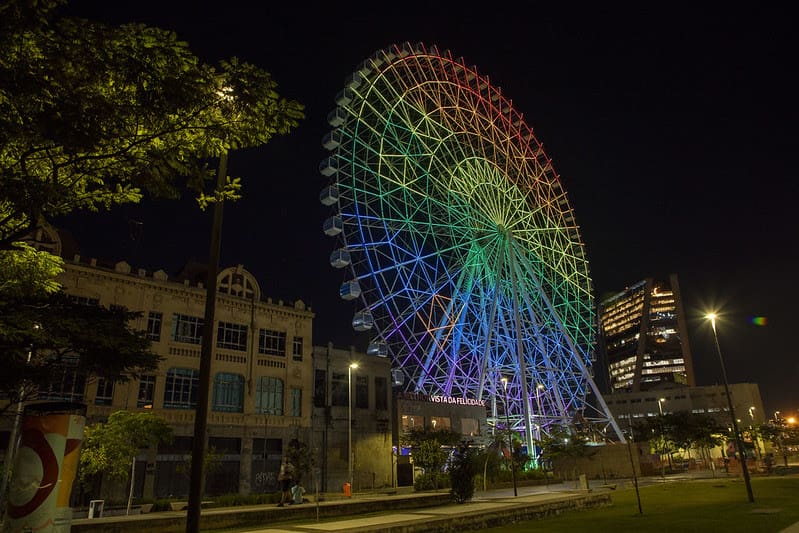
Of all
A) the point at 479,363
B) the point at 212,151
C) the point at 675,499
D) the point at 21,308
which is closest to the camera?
the point at 212,151

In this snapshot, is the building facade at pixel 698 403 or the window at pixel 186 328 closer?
the window at pixel 186 328

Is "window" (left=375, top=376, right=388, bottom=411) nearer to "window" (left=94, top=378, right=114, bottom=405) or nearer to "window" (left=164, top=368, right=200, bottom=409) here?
"window" (left=164, top=368, right=200, bottom=409)

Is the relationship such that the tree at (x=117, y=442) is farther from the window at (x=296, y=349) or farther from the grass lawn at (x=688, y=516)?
the grass lawn at (x=688, y=516)

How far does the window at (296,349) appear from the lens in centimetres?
4664

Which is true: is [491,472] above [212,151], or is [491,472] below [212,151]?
below

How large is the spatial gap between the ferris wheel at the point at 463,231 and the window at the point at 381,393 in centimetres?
259

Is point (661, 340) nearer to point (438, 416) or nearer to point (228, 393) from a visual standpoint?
point (438, 416)

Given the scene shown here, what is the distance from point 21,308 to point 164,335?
26.3m

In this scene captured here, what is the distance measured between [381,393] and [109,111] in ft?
150

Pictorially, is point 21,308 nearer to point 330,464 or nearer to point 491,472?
point 330,464

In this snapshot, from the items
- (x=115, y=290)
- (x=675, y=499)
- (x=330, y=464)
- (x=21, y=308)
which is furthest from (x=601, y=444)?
(x=21, y=308)

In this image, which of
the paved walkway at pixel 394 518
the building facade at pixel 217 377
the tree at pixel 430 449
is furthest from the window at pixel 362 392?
the paved walkway at pixel 394 518

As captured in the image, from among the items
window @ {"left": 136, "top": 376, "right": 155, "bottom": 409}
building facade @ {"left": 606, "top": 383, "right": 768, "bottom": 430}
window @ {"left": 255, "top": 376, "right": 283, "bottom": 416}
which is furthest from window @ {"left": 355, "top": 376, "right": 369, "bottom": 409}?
building facade @ {"left": 606, "top": 383, "right": 768, "bottom": 430}

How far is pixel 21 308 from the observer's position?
1438 centimetres
